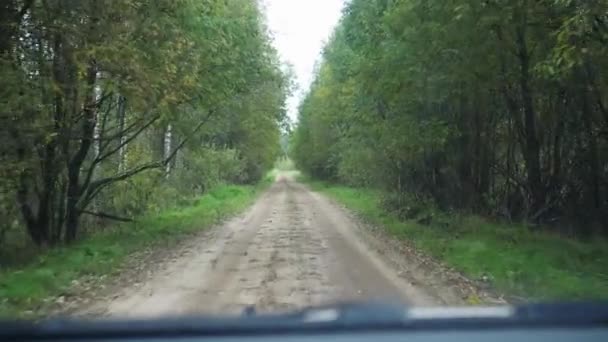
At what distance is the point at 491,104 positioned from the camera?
64.3ft

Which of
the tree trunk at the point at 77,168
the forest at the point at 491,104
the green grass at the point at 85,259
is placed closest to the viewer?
the green grass at the point at 85,259

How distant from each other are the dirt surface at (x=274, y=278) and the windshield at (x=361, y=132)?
6 cm

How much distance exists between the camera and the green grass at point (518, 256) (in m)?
10.1

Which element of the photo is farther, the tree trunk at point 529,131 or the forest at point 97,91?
the tree trunk at point 529,131

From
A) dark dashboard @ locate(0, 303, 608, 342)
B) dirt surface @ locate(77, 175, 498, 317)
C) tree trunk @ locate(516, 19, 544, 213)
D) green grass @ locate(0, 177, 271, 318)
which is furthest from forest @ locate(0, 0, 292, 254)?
dark dashboard @ locate(0, 303, 608, 342)

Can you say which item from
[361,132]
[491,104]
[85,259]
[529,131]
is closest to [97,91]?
[85,259]

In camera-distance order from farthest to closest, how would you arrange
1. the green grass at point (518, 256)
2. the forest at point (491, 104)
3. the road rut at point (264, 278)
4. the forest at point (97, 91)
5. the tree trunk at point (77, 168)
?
the tree trunk at point (77, 168), the forest at point (491, 104), the forest at point (97, 91), the green grass at point (518, 256), the road rut at point (264, 278)

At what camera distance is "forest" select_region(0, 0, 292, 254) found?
13117 millimetres

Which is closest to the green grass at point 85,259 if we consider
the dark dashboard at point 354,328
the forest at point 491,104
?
the dark dashboard at point 354,328

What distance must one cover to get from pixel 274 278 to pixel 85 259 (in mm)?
4082

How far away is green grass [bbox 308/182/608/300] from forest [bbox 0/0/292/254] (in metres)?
6.46

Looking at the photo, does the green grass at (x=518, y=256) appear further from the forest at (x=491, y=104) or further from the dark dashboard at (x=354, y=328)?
the dark dashboard at (x=354, y=328)

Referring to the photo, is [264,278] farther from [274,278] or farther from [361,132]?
[361,132]

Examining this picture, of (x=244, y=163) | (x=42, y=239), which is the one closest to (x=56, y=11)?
(x=42, y=239)
